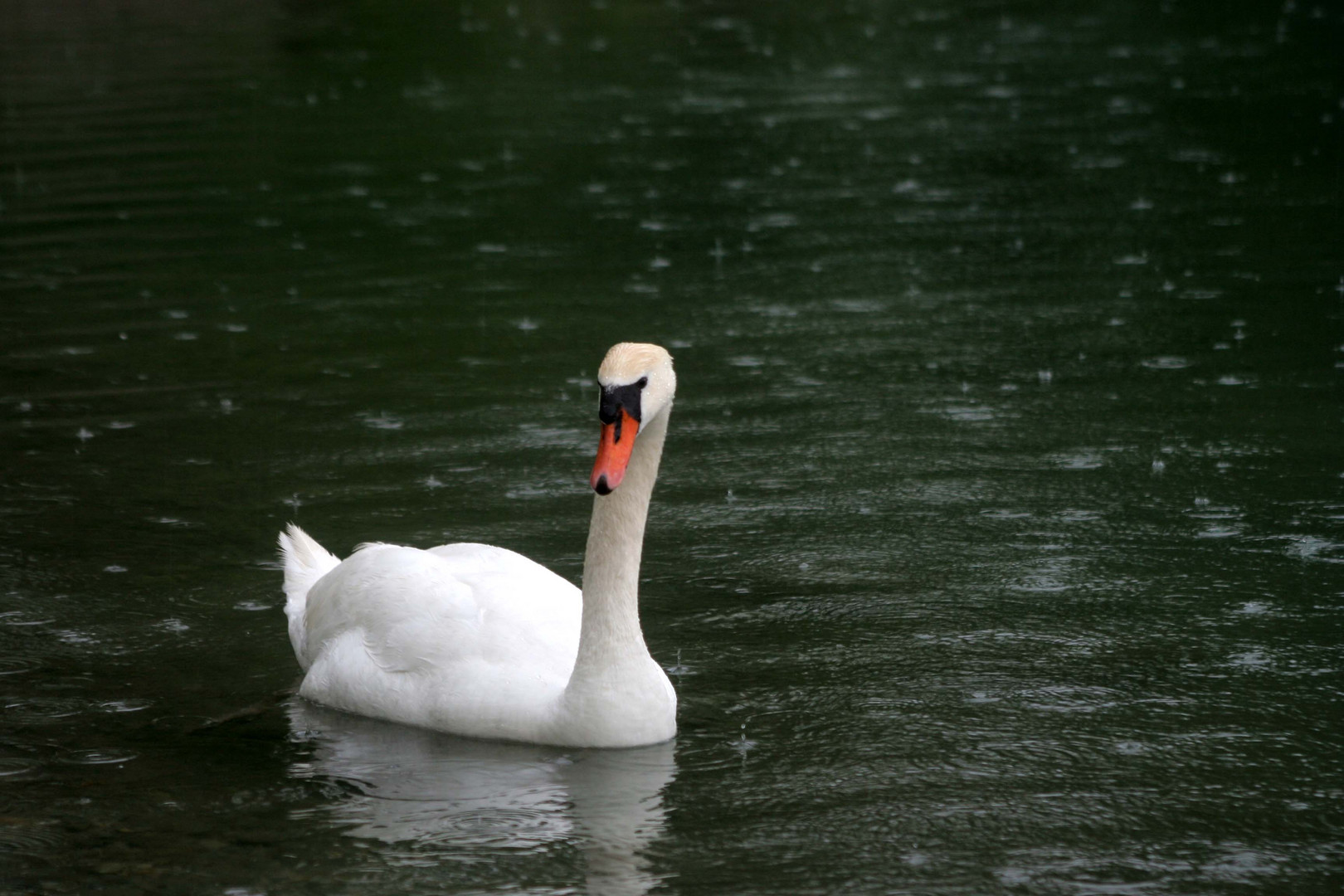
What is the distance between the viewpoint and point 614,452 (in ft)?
21.7

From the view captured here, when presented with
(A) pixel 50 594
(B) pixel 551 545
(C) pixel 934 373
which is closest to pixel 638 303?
(C) pixel 934 373

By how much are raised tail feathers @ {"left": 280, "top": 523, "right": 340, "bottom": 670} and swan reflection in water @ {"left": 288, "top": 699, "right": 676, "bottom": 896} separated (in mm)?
650

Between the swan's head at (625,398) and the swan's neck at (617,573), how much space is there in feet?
0.73

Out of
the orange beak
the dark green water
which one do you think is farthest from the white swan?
the dark green water

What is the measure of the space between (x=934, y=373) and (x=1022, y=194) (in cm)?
686

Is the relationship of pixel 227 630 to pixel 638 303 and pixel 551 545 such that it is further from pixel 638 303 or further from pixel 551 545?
pixel 638 303

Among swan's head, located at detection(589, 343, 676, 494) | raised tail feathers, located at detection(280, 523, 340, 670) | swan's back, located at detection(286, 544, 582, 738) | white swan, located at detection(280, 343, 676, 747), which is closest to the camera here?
swan's head, located at detection(589, 343, 676, 494)

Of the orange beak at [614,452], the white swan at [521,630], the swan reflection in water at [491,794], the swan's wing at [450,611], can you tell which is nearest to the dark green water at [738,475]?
the swan reflection in water at [491,794]

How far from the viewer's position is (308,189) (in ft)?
68.3

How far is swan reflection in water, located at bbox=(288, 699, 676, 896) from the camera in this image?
254 inches

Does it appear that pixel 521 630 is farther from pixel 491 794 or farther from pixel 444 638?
pixel 491 794

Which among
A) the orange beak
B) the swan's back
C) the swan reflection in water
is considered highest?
the orange beak

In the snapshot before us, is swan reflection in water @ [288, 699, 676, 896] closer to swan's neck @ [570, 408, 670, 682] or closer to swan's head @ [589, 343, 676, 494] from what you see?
swan's neck @ [570, 408, 670, 682]

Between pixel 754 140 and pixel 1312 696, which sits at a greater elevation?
pixel 754 140
